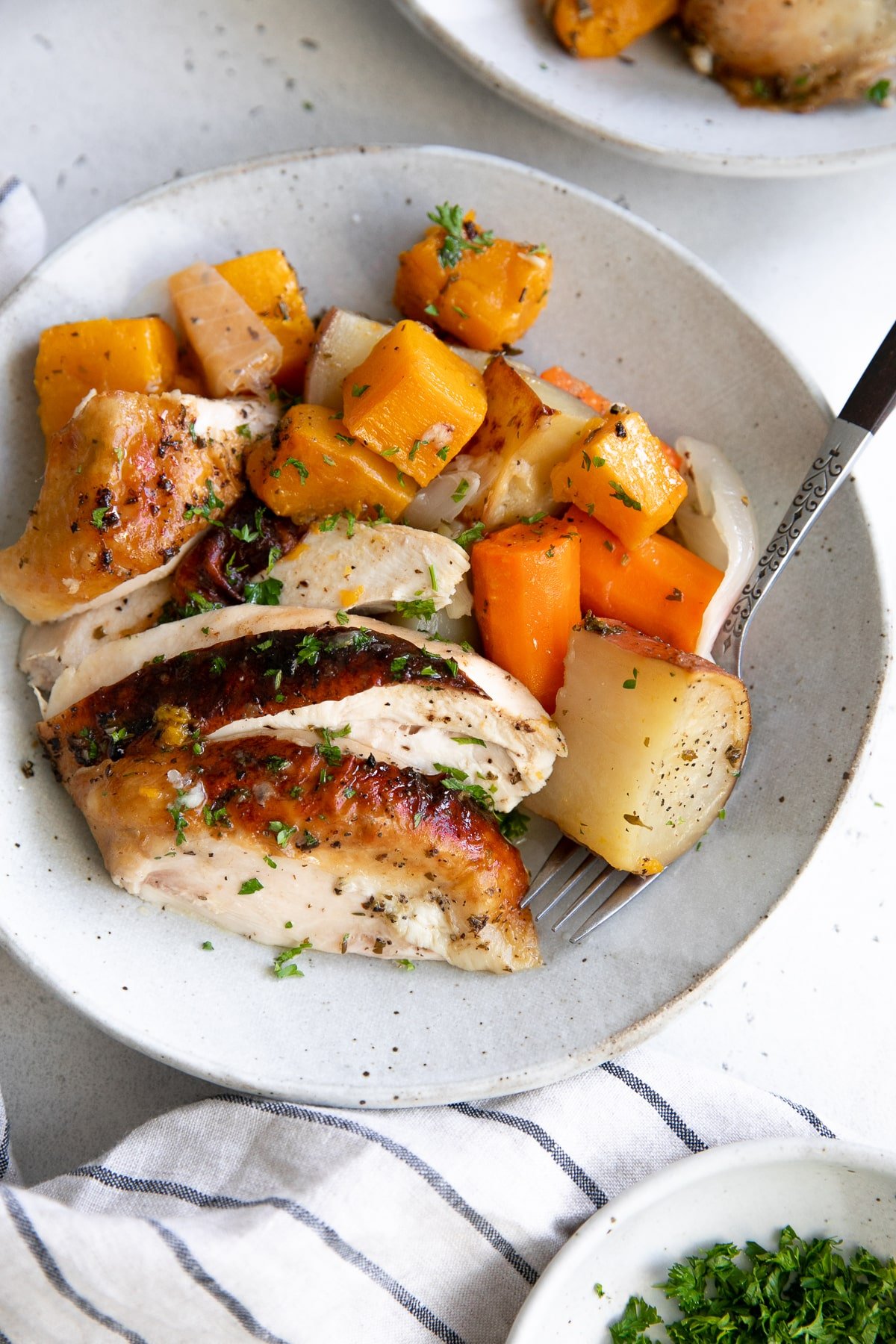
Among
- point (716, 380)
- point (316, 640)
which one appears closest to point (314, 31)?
point (716, 380)

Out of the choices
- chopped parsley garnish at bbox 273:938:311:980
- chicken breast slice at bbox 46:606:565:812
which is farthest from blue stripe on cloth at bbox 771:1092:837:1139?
chopped parsley garnish at bbox 273:938:311:980

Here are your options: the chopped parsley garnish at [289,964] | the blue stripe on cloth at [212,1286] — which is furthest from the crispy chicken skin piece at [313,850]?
the blue stripe on cloth at [212,1286]

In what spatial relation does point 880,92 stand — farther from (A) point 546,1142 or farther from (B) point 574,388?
(A) point 546,1142

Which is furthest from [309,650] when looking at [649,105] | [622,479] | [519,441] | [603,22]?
[603,22]

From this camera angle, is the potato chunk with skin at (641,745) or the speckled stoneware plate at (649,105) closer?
the potato chunk with skin at (641,745)

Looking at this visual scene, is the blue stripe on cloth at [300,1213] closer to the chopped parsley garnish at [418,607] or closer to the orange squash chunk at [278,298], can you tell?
the chopped parsley garnish at [418,607]

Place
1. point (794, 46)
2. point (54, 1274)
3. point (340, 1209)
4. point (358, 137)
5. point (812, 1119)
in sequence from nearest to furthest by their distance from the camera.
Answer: point (54, 1274), point (340, 1209), point (812, 1119), point (794, 46), point (358, 137)

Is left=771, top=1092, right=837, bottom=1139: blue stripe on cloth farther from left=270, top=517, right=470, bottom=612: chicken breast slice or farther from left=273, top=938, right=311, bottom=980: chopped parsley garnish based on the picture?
left=270, top=517, right=470, bottom=612: chicken breast slice

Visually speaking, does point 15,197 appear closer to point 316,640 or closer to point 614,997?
point 316,640
